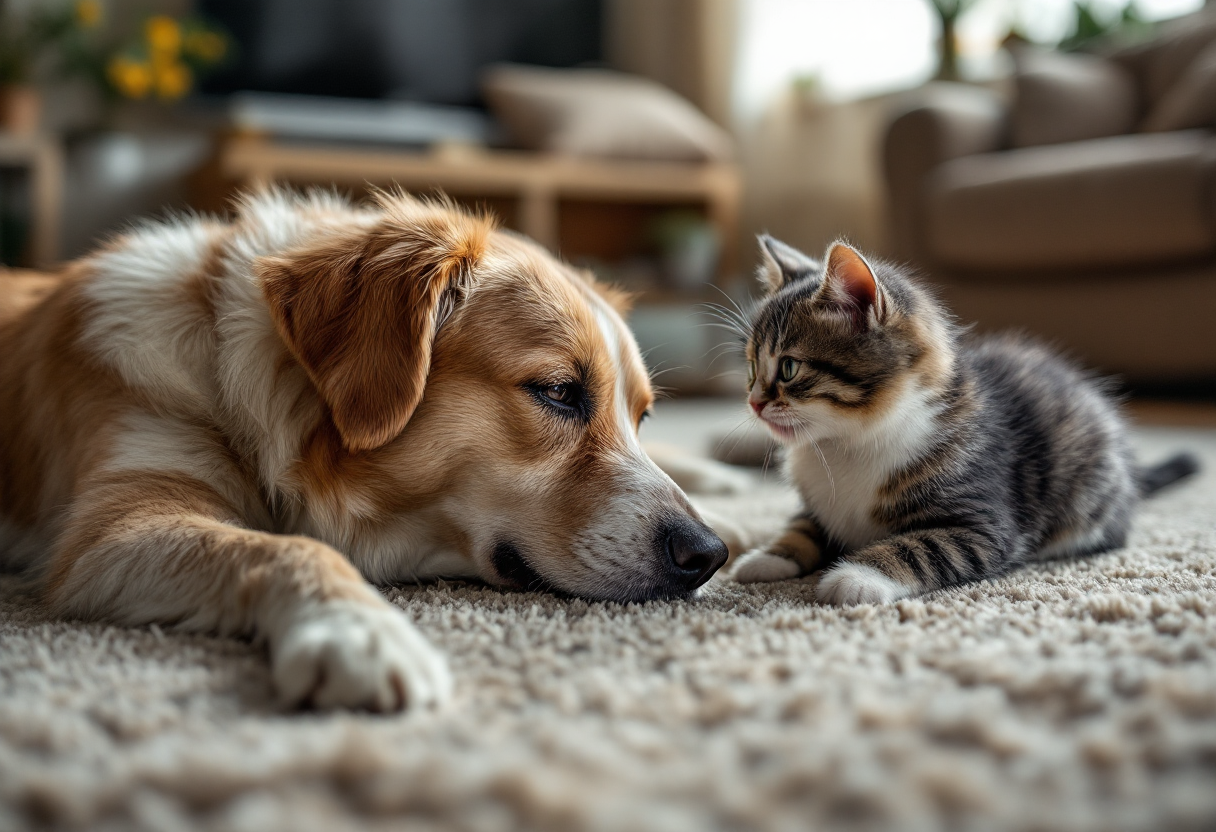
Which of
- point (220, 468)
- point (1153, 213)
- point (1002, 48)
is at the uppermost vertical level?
point (1002, 48)

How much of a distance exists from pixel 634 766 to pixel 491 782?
11cm

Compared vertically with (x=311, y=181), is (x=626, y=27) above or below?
above

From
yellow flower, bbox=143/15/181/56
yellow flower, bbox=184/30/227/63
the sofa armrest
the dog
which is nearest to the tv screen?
yellow flower, bbox=184/30/227/63

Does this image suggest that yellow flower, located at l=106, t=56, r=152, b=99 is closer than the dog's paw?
No

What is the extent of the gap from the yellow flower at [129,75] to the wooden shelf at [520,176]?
1.92 ft

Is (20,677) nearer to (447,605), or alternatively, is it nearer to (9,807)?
(9,807)

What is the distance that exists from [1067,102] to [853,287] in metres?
3.39

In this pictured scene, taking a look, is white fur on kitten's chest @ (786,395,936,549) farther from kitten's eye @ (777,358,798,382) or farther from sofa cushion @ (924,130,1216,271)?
sofa cushion @ (924,130,1216,271)

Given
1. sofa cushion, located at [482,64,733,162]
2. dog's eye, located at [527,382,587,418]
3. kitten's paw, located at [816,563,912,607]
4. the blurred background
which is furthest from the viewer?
sofa cushion, located at [482,64,733,162]

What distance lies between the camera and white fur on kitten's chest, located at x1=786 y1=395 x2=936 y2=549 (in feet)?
5.10

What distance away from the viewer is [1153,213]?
11.0 ft

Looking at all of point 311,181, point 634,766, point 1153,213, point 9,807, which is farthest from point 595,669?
point 311,181

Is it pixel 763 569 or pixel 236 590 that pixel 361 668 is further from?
pixel 763 569

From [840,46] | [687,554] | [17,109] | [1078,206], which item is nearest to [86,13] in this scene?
[17,109]
